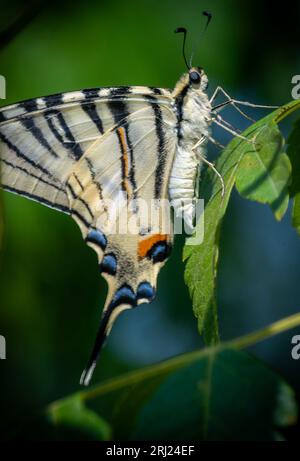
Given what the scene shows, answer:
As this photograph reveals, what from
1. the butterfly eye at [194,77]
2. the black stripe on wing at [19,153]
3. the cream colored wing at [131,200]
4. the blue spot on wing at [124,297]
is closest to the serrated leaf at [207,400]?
the blue spot on wing at [124,297]

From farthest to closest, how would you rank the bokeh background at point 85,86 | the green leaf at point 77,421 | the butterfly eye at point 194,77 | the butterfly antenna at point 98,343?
1. the bokeh background at point 85,86
2. the butterfly eye at point 194,77
3. the butterfly antenna at point 98,343
4. the green leaf at point 77,421

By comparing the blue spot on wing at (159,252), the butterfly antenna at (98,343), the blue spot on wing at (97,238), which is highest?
the blue spot on wing at (97,238)

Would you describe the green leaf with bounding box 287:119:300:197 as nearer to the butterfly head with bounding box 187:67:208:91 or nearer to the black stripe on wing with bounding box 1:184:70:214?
the butterfly head with bounding box 187:67:208:91

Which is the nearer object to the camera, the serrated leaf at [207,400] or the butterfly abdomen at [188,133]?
the serrated leaf at [207,400]

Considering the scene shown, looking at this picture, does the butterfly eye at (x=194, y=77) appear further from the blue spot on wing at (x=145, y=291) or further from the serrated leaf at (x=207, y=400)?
the serrated leaf at (x=207, y=400)

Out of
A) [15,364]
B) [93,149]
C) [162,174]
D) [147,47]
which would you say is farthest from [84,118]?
[15,364]

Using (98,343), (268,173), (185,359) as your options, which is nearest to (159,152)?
(98,343)

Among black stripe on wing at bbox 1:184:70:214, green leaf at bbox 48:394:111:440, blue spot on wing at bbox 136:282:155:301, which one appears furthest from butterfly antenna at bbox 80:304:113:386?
green leaf at bbox 48:394:111:440
